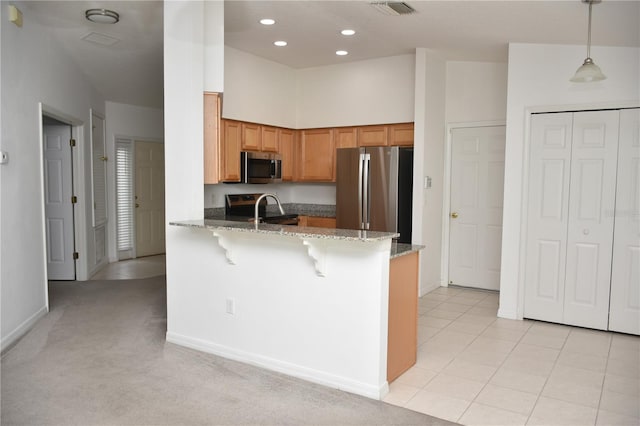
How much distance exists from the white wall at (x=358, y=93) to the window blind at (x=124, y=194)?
294 centimetres

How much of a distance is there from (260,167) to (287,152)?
70cm

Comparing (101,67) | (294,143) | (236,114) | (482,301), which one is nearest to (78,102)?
(101,67)

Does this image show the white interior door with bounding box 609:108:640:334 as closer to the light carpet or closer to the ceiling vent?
the ceiling vent

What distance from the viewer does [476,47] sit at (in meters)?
4.95

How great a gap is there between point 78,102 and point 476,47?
453 centimetres

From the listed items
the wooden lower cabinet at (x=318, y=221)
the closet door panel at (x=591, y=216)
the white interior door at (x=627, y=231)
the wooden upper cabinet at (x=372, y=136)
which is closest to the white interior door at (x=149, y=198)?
the wooden lower cabinet at (x=318, y=221)

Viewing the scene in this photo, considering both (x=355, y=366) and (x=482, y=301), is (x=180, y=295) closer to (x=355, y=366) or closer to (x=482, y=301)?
(x=355, y=366)

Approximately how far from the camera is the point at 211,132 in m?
3.91

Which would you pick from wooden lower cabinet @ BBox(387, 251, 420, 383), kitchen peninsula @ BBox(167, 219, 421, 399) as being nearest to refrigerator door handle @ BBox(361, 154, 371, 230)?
wooden lower cabinet @ BBox(387, 251, 420, 383)

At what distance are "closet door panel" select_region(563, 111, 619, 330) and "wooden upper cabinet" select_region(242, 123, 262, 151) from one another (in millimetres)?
3305

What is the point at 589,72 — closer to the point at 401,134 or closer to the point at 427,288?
the point at 401,134

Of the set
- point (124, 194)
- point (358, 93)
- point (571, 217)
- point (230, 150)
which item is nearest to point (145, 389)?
point (230, 150)

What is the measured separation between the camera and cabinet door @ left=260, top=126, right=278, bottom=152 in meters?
5.86

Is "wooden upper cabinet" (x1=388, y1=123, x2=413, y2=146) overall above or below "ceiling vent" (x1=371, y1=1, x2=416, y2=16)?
below
